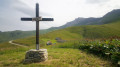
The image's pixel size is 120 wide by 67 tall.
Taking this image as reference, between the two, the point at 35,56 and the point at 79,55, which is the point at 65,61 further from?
the point at 35,56

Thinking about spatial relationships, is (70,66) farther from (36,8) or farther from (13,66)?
(36,8)

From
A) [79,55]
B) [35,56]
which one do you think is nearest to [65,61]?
[79,55]

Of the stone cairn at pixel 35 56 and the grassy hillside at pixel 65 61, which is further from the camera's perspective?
the stone cairn at pixel 35 56

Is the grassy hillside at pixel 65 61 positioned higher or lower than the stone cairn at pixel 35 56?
lower

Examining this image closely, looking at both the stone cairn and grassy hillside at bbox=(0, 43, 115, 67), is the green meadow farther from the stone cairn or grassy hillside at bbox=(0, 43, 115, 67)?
the stone cairn

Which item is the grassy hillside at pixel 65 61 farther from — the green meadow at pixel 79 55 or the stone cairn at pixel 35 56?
the stone cairn at pixel 35 56

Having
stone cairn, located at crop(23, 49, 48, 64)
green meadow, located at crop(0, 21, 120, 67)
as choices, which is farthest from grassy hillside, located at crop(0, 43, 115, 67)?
stone cairn, located at crop(23, 49, 48, 64)

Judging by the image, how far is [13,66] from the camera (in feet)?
15.5

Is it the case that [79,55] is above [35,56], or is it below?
below

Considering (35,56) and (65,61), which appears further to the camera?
(35,56)

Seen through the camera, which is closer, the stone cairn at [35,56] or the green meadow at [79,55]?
the green meadow at [79,55]

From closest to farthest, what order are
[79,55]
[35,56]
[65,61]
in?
[65,61], [35,56], [79,55]

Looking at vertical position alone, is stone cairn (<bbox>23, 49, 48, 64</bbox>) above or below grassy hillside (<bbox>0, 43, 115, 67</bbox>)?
above

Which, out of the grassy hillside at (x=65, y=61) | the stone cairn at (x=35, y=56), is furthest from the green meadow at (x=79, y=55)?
the stone cairn at (x=35, y=56)
